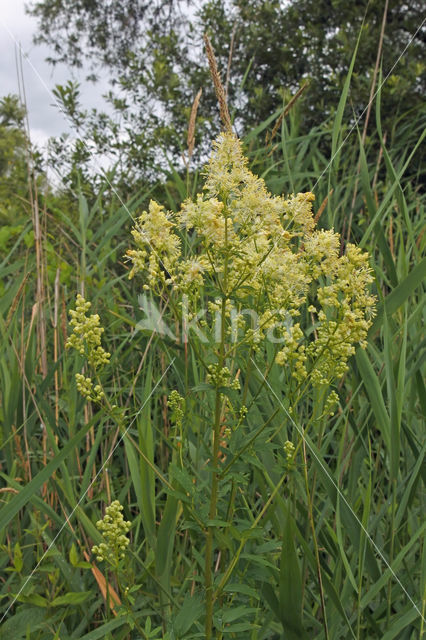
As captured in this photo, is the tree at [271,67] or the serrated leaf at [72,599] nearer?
the serrated leaf at [72,599]

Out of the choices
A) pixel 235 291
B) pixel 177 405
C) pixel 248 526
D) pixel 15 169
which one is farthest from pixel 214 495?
pixel 15 169

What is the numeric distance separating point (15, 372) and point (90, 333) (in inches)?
23.6

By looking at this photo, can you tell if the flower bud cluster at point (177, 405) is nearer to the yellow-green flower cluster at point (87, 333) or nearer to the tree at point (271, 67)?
the yellow-green flower cluster at point (87, 333)

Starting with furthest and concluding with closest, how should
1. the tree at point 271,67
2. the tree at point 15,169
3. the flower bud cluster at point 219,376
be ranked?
the tree at point 271,67 < the tree at point 15,169 < the flower bud cluster at point 219,376

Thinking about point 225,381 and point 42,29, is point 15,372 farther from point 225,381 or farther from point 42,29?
point 42,29

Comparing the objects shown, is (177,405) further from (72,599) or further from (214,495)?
(72,599)

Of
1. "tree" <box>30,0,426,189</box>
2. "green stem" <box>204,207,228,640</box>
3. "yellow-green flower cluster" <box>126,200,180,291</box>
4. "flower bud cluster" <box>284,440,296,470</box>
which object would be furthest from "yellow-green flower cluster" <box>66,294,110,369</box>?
"tree" <box>30,0,426,189</box>

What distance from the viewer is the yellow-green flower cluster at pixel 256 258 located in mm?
1084

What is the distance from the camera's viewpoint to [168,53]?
5.55 metres

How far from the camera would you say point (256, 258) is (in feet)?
3.53

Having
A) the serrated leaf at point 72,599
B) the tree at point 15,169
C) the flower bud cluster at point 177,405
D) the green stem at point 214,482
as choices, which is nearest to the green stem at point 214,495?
the green stem at point 214,482

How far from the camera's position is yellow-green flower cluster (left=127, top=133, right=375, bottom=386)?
1084 millimetres

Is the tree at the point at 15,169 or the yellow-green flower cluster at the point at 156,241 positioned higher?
the tree at the point at 15,169

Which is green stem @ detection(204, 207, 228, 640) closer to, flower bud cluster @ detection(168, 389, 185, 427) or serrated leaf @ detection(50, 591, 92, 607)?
flower bud cluster @ detection(168, 389, 185, 427)
